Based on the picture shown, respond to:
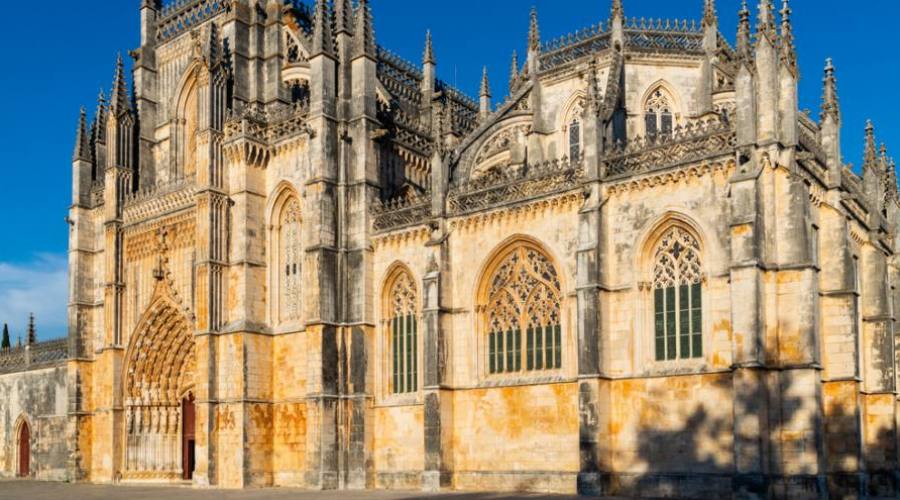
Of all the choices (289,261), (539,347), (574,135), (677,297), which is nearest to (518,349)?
(539,347)

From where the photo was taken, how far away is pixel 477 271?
31.1 metres

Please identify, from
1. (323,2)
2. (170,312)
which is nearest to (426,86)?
(323,2)

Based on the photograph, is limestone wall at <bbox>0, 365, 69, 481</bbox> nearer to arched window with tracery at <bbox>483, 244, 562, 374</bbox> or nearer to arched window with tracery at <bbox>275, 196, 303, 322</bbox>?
arched window with tracery at <bbox>275, 196, 303, 322</bbox>

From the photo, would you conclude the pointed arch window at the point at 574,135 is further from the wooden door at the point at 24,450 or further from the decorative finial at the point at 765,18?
the wooden door at the point at 24,450

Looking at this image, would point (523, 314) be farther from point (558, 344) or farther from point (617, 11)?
point (617, 11)

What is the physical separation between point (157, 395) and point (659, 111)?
75.7 feet

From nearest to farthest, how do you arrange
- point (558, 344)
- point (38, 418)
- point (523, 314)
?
point (558, 344) → point (523, 314) → point (38, 418)

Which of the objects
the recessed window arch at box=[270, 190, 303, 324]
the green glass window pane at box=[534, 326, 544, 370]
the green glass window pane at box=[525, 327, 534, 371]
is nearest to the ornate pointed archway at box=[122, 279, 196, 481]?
the recessed window arch at box=[270, 190, 303, 324]

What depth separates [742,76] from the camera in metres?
25.2

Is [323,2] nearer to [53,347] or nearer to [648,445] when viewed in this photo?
[648,445]

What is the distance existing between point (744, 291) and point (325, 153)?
15615 mm

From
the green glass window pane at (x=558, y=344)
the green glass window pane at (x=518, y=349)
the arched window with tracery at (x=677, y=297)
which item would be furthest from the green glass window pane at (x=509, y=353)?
the arched window with tracery at (x=677, y=297)

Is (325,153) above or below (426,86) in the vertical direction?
below

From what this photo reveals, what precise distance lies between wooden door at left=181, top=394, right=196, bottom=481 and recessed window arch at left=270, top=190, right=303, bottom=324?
771 centimetres
